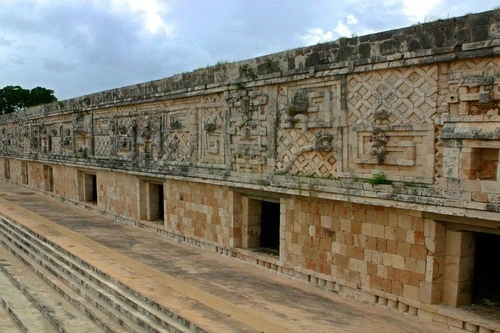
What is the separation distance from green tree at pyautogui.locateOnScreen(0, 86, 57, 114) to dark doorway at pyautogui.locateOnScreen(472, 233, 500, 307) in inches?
1631

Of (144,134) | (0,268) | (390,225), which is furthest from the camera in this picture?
(144,134)

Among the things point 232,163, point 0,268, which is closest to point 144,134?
point 232,163

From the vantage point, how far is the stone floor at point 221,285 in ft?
16.6

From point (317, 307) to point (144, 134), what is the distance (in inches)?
253

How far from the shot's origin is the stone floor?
16.6 ft

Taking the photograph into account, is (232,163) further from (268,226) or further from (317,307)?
(317,307)

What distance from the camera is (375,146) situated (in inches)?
220

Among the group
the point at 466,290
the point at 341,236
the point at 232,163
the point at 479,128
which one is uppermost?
the point at 479,128

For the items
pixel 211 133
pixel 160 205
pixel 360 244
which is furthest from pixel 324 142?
pixel 160 205

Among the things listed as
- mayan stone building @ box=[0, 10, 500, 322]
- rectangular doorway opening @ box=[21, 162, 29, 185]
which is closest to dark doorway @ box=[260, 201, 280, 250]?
mayan stone building @ box=[0, 10, 500, 322]

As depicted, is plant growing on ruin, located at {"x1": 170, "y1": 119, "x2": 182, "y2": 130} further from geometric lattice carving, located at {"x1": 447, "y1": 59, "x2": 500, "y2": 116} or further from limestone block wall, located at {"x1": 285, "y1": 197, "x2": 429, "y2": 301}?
geometric lattice carving, located at {"x1": 447, "y1": 59, "x2": 500, "y2": 116}

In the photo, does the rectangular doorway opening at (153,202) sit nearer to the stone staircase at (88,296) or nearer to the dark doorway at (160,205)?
the dark doorway at (160,205)

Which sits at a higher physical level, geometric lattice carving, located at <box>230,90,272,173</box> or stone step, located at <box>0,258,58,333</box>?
geometric lattice carving, located at <box>230,90,272,173</box>

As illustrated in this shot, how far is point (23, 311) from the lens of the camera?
5988 mm
